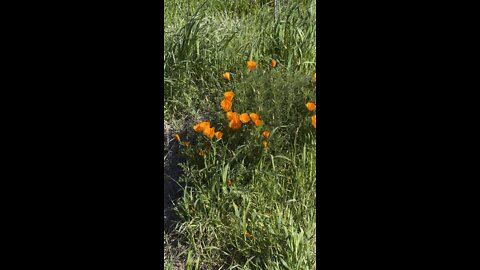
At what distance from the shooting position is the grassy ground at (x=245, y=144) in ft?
7.47

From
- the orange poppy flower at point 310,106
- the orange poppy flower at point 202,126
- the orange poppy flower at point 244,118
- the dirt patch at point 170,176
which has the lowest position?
the dirt patch at point 170,176

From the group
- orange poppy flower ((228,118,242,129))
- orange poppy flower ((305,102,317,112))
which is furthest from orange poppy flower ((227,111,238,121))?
orange poppy flower ((305,102,317,112))

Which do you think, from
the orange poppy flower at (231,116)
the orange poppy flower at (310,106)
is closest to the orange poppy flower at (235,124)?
the orange poppy flower at (231,116)

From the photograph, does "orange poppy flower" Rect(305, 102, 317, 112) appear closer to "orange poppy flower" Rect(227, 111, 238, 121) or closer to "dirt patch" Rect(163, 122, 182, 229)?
"orange poppy flower" Rect(227, 111, 238, 121)

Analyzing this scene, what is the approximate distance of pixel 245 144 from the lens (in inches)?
101

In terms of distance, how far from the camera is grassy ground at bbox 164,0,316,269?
7.47 ft

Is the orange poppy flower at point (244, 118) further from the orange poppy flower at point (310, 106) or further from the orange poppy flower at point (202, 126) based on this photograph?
the orange poppy flower at point (310, 106)

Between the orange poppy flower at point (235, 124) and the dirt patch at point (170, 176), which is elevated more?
the orange poppy flower at point (235, 124)

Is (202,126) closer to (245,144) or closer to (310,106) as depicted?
(245,144)

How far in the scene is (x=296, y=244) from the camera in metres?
2.15

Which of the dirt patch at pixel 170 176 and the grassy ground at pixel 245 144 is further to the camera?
the dirt patch at pixel 170 176
